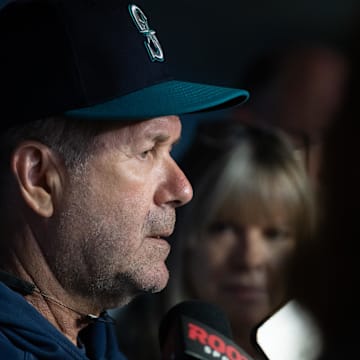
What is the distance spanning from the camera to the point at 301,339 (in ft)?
4.37

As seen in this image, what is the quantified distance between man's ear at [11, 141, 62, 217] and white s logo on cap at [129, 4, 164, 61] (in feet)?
0.80

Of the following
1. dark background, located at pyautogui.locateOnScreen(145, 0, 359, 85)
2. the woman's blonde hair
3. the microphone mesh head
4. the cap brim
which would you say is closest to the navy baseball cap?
the cap brim

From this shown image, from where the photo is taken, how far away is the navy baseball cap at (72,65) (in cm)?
144

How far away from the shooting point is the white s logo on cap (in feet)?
5.05

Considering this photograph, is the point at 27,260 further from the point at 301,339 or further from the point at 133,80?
the point at 301,339

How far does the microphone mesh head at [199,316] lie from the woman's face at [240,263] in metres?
0.80

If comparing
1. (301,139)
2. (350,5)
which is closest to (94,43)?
(301,139)

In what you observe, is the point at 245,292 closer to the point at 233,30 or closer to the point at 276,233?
the point at 276,233

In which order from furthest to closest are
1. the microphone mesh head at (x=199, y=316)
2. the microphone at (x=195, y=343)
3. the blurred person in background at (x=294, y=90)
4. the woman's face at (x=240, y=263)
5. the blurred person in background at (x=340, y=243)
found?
the blurred person in background at (x=294, y=90) < the woman's face at (x=240, y=263) < the microphone mesh head at (x=199, y=316) < the microphone at (x=195, y=343) < the blurred person in background at (x=340, y=243)

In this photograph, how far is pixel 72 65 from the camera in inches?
56.9

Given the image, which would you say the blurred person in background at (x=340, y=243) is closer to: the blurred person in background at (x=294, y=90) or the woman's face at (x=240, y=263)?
the woman's face at (x=240, y=263)

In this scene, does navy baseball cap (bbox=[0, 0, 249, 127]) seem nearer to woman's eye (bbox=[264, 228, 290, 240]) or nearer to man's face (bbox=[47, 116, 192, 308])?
man's face (bbox=[47, 116, 192, 308])

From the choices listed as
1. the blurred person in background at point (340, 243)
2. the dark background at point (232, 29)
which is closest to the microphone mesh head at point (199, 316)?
the blurred person in background at point (340, 243)

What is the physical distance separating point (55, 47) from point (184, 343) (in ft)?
1.75
